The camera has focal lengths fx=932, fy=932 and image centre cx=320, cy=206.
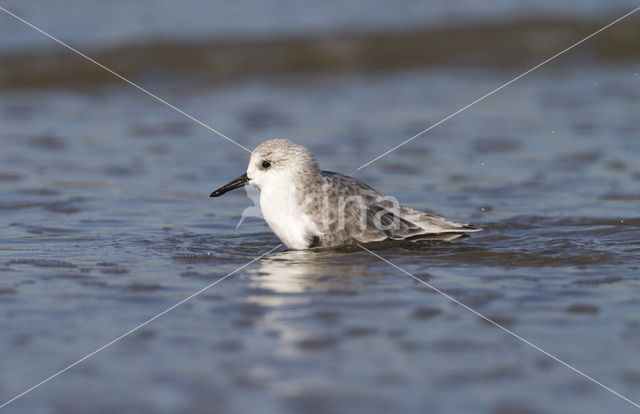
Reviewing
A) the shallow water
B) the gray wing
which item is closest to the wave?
the shallow water

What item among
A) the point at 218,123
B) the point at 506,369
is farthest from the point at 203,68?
the point at 506,369

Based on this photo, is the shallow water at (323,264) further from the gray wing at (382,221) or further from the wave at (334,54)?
the wave at (334,54)

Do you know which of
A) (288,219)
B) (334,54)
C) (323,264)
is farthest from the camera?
(334,54)

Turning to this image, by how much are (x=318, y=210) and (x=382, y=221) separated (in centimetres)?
49

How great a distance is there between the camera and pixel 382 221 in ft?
21.8

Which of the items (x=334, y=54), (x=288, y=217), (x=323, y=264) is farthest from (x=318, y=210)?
(x=334, y=54)

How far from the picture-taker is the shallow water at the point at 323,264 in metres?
4.20

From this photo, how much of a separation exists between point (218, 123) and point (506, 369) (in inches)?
279

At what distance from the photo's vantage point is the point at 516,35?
581 inches

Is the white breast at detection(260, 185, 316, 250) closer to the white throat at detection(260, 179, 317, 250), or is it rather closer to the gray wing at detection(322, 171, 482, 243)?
the white throat at detection(260, 179, 317, 250)

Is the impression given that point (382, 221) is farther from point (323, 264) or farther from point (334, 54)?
point (334, 54)

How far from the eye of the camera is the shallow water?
4195mm

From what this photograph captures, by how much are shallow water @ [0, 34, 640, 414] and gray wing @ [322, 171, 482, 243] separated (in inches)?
5.1

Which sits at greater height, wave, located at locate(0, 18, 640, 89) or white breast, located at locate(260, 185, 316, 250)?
wave, located at locate(0, 18, 640, 89)
